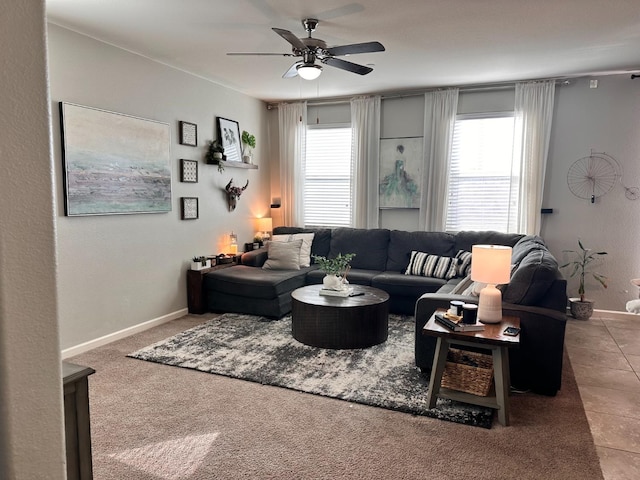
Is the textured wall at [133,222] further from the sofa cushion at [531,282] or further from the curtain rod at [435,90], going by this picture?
the sofa cushion at [531,282]

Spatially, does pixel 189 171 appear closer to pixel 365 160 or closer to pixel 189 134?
pixel 189 134

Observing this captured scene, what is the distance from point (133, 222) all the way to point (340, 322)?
7.37ft

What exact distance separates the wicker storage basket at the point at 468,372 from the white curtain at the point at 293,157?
3.95 meters

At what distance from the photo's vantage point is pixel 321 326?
150 inches

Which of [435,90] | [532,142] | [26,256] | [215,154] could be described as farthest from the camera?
[435,90]

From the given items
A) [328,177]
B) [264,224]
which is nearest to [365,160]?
[328,177]

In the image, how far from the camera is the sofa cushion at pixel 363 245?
560 centimetres

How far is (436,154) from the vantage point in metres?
5.59

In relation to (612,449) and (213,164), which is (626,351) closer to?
(612,449)

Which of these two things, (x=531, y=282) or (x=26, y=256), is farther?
(x=531, y=282)

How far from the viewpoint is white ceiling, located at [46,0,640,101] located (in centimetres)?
310

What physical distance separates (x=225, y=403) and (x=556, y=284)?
237 cm

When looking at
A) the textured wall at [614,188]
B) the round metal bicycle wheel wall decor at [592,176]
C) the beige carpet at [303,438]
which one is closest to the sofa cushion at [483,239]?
the textured wall at [614,188]

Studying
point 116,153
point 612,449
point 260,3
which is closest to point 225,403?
point 612,449
